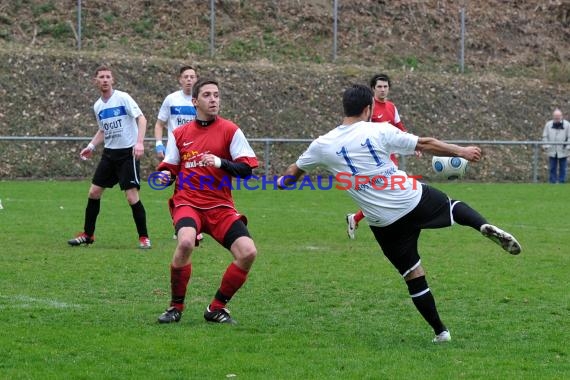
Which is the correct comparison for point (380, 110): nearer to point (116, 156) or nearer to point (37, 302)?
point (116, 156)

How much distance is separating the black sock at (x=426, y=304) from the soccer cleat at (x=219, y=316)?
147cm

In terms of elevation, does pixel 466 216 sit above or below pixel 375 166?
below

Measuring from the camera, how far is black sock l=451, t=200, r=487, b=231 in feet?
23.3

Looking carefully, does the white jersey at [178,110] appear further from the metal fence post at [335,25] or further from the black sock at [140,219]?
the metal fence post at [335,25]

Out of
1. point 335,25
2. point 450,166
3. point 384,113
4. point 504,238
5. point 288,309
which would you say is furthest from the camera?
point 335,25

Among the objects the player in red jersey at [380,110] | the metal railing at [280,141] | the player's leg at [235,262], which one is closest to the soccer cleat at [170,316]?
the player's leg at [235,262]

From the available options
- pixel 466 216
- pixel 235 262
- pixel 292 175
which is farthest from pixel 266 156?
pixel 466 216

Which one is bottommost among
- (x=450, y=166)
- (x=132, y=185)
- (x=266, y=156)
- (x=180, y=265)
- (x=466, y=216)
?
(x=266, y=156)

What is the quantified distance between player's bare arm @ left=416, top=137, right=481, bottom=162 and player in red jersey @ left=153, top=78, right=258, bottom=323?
145 cm

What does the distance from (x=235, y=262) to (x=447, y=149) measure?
1.92 m

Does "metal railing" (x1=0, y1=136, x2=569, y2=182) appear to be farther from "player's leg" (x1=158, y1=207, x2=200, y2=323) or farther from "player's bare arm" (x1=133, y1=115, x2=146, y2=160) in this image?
"player's leg" (x1=158, y1=207, x2=200, y2=323)

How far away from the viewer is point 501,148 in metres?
29.9

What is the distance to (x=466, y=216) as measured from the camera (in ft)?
23.5

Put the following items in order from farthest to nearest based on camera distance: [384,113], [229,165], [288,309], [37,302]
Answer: [384,113]
[37,302]
[288,309]
[229,165]
